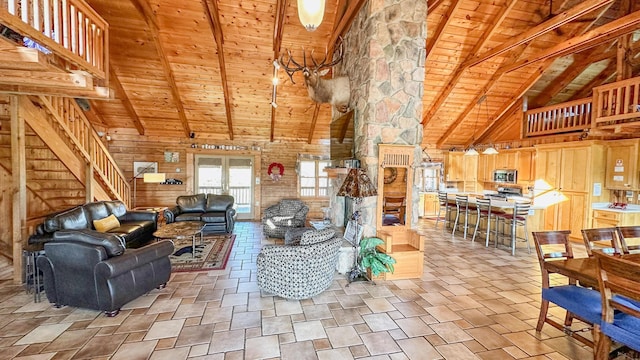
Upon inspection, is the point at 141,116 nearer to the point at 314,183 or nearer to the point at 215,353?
the point at 314,183

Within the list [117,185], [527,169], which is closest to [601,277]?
[527,169]

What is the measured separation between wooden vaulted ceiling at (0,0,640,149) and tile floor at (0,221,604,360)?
4.46 metres

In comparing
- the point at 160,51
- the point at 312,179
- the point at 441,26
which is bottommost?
the point at 312,179

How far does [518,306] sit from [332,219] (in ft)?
10.9

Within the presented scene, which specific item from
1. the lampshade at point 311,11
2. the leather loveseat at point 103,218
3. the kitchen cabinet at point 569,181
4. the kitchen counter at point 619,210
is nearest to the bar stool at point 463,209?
the kitchen cabinet at point 569,181

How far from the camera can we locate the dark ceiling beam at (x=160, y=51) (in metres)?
4.70

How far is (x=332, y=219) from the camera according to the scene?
5754 millimetres

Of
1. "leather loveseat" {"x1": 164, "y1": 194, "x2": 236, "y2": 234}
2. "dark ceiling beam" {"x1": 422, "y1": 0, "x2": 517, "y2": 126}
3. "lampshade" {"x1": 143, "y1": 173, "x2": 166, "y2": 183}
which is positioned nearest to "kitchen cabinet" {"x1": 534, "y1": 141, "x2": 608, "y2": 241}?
"dark ceiling beam" {"x1": 422, "y1": 0, "x2": 517, "y2": 126}

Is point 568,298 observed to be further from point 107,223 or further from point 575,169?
point 107,223

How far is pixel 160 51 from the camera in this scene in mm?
5496

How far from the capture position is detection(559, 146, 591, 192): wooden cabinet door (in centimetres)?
628

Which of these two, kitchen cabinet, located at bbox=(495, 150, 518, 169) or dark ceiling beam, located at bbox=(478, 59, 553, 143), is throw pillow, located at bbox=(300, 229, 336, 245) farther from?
kitchen cabinet, located at bbox=(495, 150, 518, 169)

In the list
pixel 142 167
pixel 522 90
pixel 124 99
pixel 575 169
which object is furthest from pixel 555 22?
pixel 142 167

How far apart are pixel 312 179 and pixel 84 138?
19.8 ft
